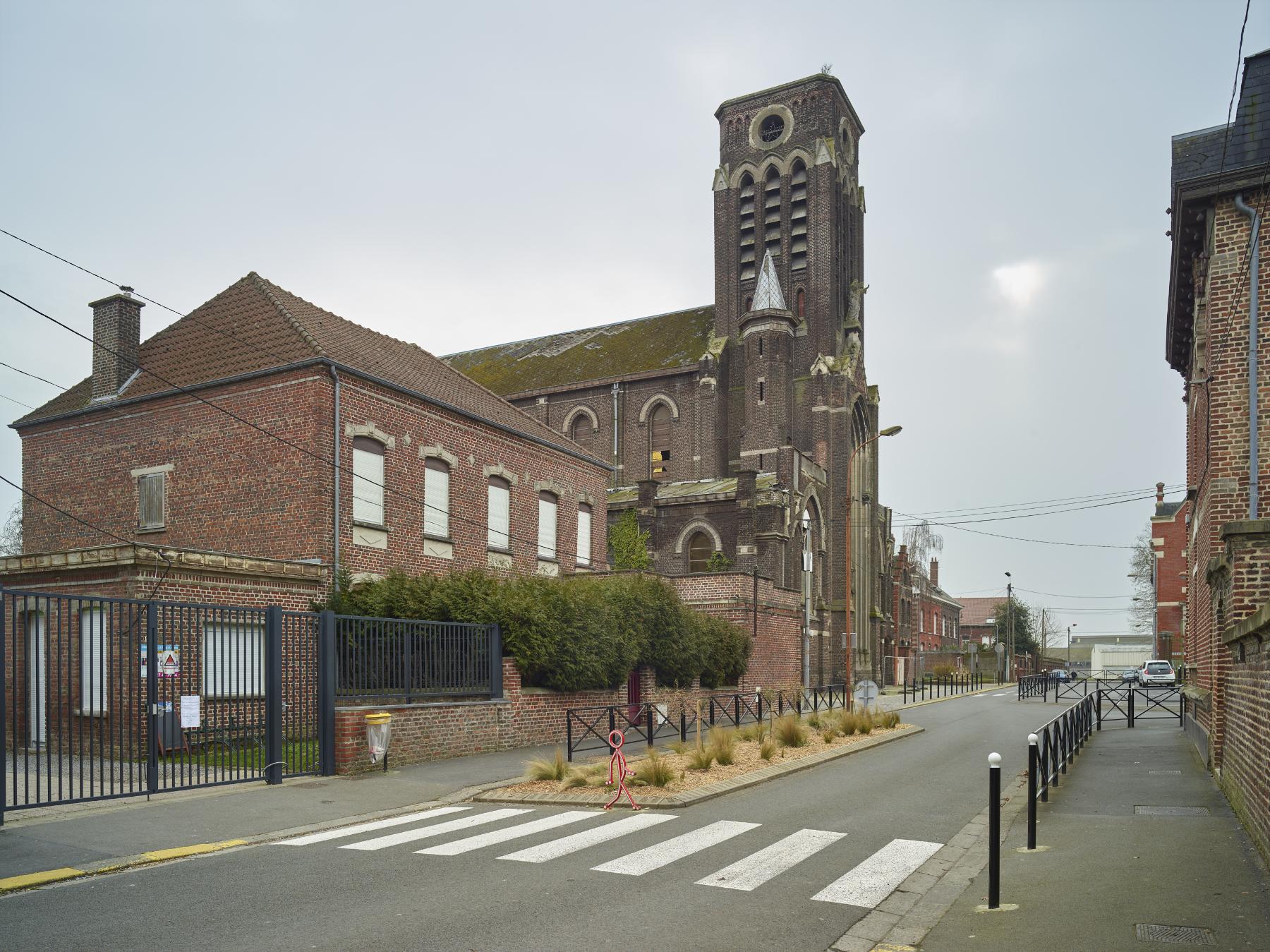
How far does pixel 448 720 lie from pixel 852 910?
1055 cm

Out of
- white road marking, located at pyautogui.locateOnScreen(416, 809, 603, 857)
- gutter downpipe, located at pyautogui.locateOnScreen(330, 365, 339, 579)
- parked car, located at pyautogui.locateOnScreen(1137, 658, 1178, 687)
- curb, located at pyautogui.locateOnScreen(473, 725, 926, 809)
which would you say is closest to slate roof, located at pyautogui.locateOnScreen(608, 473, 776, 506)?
parked car, located at pyautogui.locateOnScreen(1137, 658, 1178, 687)

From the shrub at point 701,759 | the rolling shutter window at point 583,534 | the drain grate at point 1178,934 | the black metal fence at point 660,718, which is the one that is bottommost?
the black metal fence at point 660,718

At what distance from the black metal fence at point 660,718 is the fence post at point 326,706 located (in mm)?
3410

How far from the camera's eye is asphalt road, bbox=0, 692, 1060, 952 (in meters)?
6.43

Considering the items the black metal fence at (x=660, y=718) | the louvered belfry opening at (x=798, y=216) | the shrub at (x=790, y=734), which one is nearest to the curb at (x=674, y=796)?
the black metal fence at (x=660, y=718)

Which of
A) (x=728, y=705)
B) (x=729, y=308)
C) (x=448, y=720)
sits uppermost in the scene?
(x=729, y=308)

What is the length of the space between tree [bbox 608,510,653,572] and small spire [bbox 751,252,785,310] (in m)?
12.4

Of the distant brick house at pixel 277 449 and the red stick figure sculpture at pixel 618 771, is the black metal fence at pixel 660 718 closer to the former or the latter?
the red stick figure sculpture at pixel 618 771

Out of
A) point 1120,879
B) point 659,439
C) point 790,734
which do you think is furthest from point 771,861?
point 659,439

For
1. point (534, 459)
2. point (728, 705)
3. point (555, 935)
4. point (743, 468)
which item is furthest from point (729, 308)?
point (555, 935)

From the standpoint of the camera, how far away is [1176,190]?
15.3 metres

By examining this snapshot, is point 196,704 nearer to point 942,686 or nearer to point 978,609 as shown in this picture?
point 942,686

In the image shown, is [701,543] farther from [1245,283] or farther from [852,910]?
[852,910]

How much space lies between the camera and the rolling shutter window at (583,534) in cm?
3138
